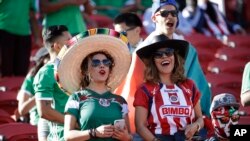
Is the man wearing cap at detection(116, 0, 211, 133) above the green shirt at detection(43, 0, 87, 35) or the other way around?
the other way around

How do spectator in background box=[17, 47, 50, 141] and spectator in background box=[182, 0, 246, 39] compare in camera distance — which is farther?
spectator in background box=[182, 0, 246, 39]

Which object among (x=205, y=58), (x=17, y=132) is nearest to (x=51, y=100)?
(x=17, y=132)

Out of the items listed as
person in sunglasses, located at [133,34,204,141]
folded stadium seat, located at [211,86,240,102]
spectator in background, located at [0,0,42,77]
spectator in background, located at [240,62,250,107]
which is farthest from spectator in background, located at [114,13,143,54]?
person in sunglasses, located at [133,34,204,141]

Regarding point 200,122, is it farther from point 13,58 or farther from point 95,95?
point 13,58

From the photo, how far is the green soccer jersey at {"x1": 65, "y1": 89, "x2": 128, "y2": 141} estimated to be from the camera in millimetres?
8531

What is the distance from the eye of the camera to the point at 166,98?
8.88 meters

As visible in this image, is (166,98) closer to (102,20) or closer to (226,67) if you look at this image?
(226,67)

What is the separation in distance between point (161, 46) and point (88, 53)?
59 centimetres

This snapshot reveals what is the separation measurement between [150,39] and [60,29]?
0.96m

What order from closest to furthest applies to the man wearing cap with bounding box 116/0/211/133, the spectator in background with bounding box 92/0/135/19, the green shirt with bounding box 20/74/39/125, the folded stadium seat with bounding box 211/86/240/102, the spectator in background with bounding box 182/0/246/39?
the man wearing cap with bounding box 116/0/211/133 < the green shirt with bounding box 20/74/39/125 < the folded stadium seat with bounding box 211/86/240/102 < the spectator in background with bounding box 182/0/246/39 < the spectator in background with bounding box 92/0/135/19

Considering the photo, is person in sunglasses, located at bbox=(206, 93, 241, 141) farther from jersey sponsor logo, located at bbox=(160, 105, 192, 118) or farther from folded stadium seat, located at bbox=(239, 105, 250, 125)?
folded stadium seat, located at bbox=(239, 105, 250, 125)

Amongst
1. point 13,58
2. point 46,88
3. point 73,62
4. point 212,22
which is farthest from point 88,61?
point 212,22

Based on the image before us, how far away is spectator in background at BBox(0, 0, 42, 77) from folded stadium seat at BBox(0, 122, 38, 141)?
9.80 feet

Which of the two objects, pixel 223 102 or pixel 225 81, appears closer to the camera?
pixel 223 102
